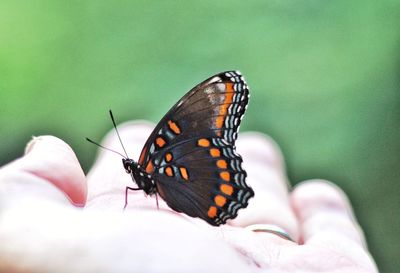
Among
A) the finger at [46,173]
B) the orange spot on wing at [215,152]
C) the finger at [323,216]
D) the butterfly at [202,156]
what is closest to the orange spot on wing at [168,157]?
the butterfly at [202,156]

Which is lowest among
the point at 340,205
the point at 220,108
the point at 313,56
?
the point at 340,205

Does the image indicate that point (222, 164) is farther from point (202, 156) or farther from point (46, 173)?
point (46, 173)

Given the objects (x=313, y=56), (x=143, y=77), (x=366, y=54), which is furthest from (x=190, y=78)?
(x=366, y=54)

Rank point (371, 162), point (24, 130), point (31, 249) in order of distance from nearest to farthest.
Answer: point (31, 249) < point (24, 130) < point (371, 162)

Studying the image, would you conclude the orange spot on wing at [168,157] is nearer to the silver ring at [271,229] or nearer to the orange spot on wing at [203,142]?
the orange spot on wing at [203,142]

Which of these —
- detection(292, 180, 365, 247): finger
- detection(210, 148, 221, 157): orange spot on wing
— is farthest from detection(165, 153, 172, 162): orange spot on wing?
detection(292, 180, 365, 247): finger

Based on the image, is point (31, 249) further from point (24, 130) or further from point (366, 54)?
point (366, 54)

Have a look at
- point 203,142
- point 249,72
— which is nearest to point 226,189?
point 203,142
